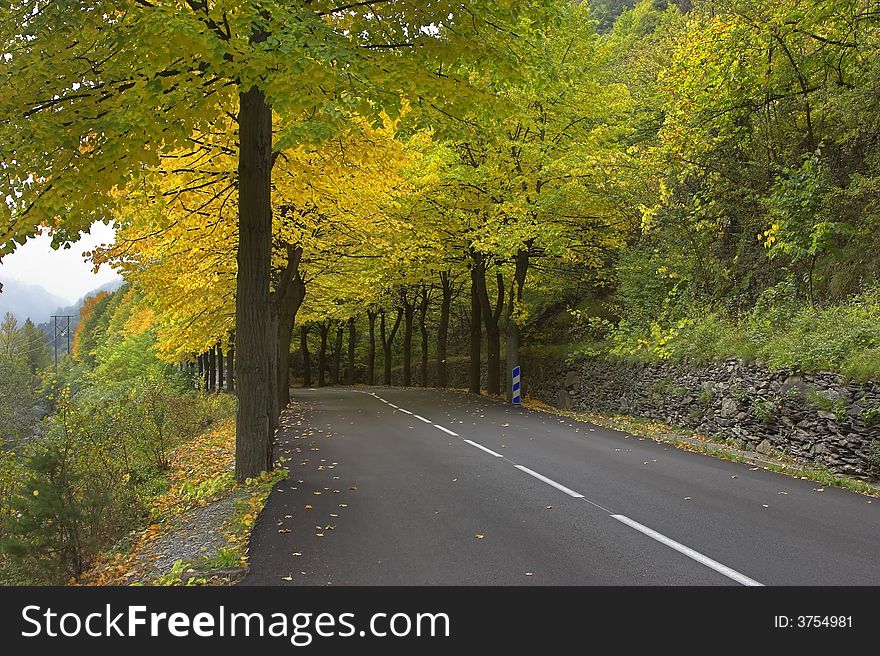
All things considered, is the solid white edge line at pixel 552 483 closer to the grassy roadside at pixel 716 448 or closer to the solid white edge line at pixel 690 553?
the solid white edge line at pixel 690 553

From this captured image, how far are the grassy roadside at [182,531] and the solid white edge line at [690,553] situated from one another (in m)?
3.76

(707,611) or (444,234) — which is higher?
(444,234)

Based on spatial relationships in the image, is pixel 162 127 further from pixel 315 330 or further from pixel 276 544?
pixel 315 330

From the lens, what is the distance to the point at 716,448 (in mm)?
11984

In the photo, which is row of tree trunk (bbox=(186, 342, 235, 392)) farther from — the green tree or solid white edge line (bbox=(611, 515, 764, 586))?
solid white edge line (bbox=(611, 515, 764, 586))

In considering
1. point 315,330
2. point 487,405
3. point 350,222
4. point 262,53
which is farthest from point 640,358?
point 315,330

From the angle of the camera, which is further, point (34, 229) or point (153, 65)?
point (34, 229)

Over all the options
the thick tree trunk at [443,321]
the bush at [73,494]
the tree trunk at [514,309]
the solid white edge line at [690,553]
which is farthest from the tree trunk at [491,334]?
the solid white edge line at [690,553]

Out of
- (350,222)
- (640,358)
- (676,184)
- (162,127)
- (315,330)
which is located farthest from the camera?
(315,330)

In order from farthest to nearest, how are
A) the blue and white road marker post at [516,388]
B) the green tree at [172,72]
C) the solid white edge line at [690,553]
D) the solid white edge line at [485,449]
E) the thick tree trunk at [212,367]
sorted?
the thick tree trunk at [212,367] → the blue and white road marker post at [516,388] → the solid white edge line at [485,449] → the green tree at [172,72] → the solid white edge line at [690,553]

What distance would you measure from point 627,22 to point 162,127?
186 ft

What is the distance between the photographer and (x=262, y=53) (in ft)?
21.8

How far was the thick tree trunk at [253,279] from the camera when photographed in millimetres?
8914

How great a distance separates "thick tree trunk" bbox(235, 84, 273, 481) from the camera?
8.91m
